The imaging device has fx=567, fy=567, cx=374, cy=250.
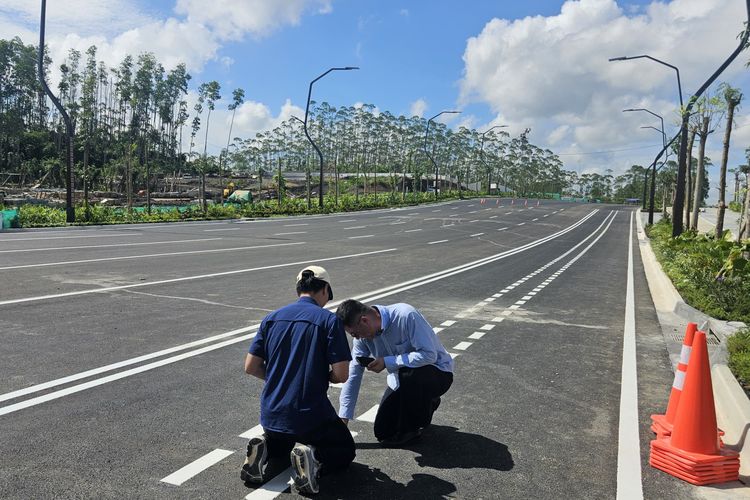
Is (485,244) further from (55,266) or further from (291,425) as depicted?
(291,425)

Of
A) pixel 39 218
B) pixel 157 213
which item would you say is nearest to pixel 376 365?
pixel 39 218

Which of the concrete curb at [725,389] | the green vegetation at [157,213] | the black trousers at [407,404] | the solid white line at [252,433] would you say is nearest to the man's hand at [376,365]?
the black trousers at [407,404]

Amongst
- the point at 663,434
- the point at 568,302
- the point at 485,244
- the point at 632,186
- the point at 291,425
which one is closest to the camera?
the point at 291,425

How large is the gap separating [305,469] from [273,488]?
358 mm

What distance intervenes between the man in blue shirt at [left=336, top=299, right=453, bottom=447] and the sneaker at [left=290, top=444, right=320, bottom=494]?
2.58ft

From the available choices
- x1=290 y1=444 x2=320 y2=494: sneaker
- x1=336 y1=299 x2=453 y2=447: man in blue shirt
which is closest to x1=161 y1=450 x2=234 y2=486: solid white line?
x1=290 y1=444 x2=320 y2=494: sneaker

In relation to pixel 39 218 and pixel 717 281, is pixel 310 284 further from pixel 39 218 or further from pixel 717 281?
pixel 39 218

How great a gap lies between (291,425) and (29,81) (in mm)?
114012

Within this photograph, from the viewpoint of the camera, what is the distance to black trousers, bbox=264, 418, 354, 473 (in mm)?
3854

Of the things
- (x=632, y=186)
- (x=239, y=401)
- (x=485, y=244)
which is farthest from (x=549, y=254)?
(x=632, y=186)

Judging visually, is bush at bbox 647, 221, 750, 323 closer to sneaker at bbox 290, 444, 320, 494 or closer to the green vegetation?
sneaker at bbox 290, 444, 320, 494

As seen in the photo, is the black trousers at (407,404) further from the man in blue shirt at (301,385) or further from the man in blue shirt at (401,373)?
the man in blue shirt at (301,385)

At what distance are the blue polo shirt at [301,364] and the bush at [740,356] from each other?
15.2 feet

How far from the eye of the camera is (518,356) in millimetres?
7457
